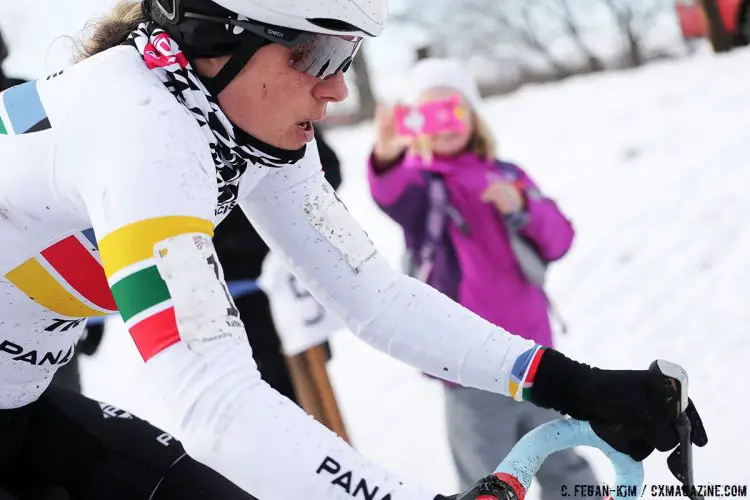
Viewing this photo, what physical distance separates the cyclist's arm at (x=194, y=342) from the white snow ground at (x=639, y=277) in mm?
2990

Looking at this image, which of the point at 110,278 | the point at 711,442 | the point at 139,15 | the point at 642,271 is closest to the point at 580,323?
the point at 642,271

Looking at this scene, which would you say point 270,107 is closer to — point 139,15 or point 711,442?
point 139,15

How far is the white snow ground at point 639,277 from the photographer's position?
490cm

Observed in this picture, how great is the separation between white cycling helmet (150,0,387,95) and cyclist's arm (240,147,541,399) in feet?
1.34

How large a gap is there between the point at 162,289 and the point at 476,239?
7.99ft

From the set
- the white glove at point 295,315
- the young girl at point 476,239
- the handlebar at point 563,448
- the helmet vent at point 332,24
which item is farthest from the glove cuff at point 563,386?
the white glove at point 295,315

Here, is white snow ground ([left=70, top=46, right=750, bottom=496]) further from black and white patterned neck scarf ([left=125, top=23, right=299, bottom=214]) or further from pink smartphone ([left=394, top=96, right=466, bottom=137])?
black and white patterned neck scarf ([left=125, top=23, right=299, bottom=214])

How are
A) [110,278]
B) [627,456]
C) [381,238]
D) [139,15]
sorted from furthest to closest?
[381,238] < [139,15] < [627,456] < [110,278]

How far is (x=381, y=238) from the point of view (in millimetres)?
9875

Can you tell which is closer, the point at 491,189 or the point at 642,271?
the point at 491,189

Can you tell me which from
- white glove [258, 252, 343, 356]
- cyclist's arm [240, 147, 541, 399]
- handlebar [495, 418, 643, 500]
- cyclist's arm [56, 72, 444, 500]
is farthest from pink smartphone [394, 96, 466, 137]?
cyclist's arm [56, 72, 444, 500]

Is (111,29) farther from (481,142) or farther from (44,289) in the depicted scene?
(481,142)

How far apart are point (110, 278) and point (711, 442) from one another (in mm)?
3644

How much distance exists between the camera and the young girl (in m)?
3.56
